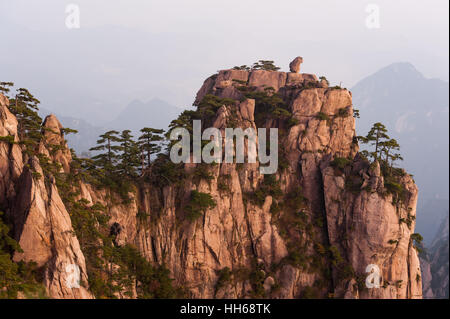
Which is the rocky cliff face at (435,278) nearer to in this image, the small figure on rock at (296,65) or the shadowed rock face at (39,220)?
the small figure on rock at (296,65)

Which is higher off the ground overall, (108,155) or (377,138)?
(377,138)

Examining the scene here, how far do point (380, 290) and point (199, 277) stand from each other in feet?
60.0

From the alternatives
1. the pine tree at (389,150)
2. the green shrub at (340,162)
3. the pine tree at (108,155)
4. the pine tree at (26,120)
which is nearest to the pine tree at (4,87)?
the pine tree at (26,120)

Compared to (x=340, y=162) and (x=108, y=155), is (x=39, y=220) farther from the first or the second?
(x=340, y=162)

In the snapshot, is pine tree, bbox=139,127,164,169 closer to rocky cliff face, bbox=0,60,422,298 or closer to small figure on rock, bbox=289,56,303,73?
rocky cliff face, bbox=0,60,422,298

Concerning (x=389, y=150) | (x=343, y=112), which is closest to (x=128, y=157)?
(x=343, y=112)

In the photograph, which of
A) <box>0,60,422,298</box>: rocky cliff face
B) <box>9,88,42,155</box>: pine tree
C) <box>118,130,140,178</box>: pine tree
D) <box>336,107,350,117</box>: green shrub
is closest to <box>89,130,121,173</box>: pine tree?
<box>118,130,140,178</box>: pine tree

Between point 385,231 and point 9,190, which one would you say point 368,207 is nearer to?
point 385,231

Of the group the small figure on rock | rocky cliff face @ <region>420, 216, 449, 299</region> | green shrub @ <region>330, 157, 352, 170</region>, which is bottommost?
rocky cliff face @ <region>420, 216, 449, 299</region>

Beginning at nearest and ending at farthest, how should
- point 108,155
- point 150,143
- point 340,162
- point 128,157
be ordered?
point 108,155 → point 128,157 → point 150,143 → point 340,162

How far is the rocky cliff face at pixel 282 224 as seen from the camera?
102 feet

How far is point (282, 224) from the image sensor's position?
112ft

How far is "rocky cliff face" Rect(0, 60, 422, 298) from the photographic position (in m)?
31.2

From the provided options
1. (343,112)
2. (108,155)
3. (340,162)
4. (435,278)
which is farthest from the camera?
(435,278)
